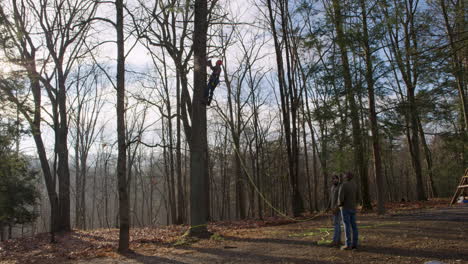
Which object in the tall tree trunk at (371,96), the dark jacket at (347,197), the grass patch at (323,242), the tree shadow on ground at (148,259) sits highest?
the tall tree trunk at (371,96)

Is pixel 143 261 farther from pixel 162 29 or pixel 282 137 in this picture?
pixel 282 137

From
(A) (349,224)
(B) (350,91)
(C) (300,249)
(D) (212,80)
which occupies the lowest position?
(C) (300,249)

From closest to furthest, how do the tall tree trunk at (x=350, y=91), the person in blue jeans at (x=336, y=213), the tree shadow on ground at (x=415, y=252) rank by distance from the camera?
the tree shadow on ground at (x=415, y=252)
the person in blue jeans at (x=336, y=213)
the tall tree trunk at (x=350, y=91)

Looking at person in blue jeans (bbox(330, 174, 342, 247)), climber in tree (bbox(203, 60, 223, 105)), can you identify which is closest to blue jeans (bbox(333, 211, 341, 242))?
person in blue jeans (bbox(330, 174, 342, 247))

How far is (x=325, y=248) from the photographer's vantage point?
709 centimetres

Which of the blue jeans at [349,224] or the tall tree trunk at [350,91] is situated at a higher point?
the tall tree trunk at [350,91]

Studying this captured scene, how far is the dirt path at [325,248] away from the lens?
6039mm

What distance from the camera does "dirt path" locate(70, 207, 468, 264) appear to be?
6.04m

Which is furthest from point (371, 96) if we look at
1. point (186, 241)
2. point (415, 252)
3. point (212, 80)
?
point (186, 241)

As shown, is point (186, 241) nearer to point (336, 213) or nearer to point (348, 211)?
point (336, 213)

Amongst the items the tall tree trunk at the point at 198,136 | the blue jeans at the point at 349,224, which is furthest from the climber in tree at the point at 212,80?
the blue jeans at the point at 349,224

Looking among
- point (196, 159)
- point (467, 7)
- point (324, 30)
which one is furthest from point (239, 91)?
point (467, 7)

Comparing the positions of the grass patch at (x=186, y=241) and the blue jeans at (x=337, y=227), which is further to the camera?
the grass patch at (x=186, y=241)

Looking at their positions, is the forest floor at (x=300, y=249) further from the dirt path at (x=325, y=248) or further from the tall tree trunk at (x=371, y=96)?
the tall tree trunk at (x=371, y=96)
